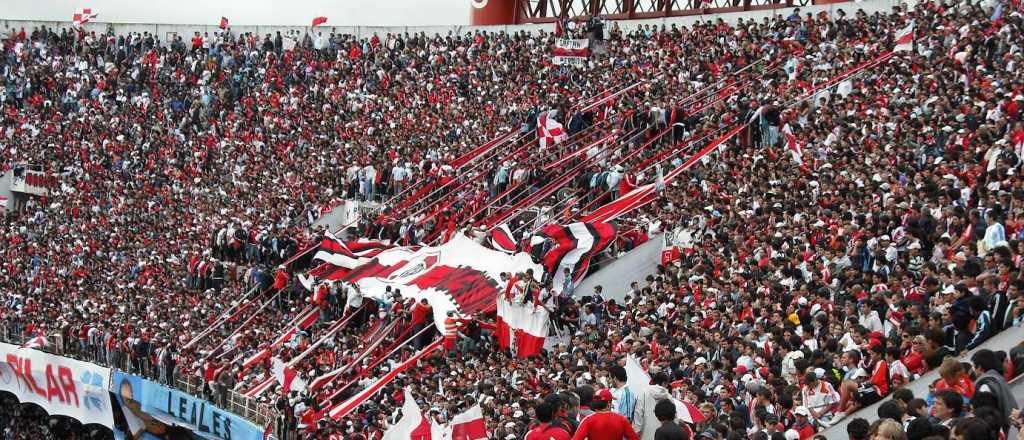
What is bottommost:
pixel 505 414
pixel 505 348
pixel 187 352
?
pixel 187 352

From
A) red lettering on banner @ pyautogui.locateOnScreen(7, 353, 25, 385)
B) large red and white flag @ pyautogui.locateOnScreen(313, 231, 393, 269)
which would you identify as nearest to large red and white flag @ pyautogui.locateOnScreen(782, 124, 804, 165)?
large red and white flag @ pyautogui.locateOnScreen(313, 231, 393, 269)

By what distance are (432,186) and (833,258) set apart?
15.8 meters

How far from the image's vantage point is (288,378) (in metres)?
22.0

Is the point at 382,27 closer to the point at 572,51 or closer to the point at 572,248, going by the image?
the point at 572,51

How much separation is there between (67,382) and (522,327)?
1245 centimetres

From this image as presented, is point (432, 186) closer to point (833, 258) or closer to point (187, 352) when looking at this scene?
point (187, 352)

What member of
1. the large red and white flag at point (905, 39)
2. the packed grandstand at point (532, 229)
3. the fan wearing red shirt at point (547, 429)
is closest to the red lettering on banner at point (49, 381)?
the packed grandstand at point (532, 229)

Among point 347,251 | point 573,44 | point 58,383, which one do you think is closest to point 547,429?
point 347,251

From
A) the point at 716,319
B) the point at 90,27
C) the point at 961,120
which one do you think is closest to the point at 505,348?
the point at 716,319

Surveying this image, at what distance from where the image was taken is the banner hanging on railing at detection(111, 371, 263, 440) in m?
22.5

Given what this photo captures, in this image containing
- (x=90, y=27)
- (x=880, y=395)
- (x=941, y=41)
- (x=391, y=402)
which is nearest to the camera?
(x=880, y=395)

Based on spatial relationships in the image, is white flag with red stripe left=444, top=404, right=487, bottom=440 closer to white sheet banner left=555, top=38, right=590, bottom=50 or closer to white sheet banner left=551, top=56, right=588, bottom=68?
white sheet banner left=551, top=56, right=588, bottom=68

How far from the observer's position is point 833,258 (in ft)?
50.2

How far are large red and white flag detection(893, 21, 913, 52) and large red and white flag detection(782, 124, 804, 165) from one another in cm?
339
